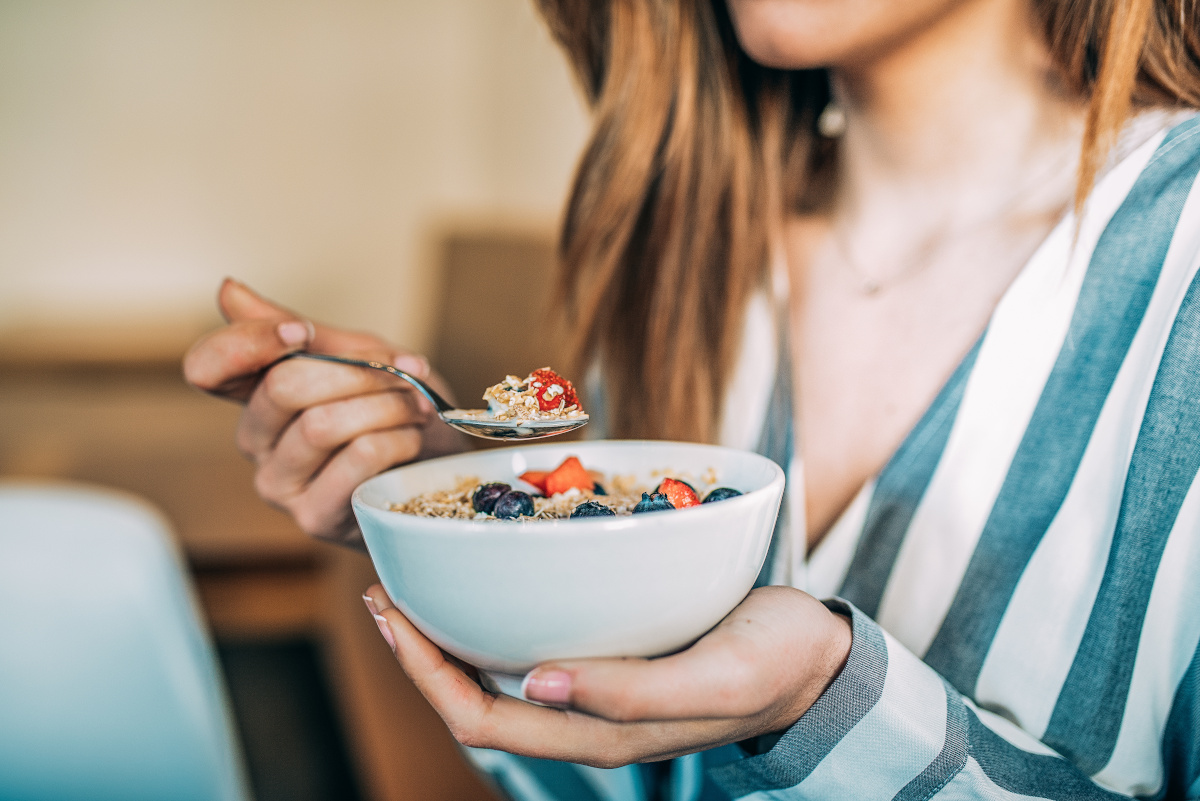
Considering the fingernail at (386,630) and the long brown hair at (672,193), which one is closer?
the fingernail at (386,630)

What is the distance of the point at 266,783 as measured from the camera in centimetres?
200

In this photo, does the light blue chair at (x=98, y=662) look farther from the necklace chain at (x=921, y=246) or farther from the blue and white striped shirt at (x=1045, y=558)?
the necklace chain at (x=921, y=246)

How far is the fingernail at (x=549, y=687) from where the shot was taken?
0.38m

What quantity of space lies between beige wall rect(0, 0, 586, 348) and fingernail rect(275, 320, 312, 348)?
3121mm

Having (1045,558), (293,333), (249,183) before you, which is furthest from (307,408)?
(249,183)

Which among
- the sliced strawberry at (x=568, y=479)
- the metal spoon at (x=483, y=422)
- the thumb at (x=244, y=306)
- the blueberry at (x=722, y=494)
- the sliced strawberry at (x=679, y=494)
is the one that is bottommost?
the sliced strawberry at (x=568, y=479)

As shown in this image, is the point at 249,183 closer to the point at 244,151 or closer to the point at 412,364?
the point at 244,151

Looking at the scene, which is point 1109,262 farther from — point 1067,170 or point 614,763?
point 614,763

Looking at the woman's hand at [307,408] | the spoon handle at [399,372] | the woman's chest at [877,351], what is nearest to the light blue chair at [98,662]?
the woman's hand at [307,408]

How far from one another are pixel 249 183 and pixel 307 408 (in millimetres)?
4102

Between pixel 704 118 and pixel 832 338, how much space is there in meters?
0.32

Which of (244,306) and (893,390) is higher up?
(244,306)

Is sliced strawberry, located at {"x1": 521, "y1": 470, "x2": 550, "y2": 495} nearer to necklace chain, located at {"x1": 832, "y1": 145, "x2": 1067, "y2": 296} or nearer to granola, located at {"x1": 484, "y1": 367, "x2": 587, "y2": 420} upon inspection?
granola, located at {"x1": 484, "y1": 367, "x2": 587, "y2": 420}

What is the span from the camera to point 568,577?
37 centimetres
